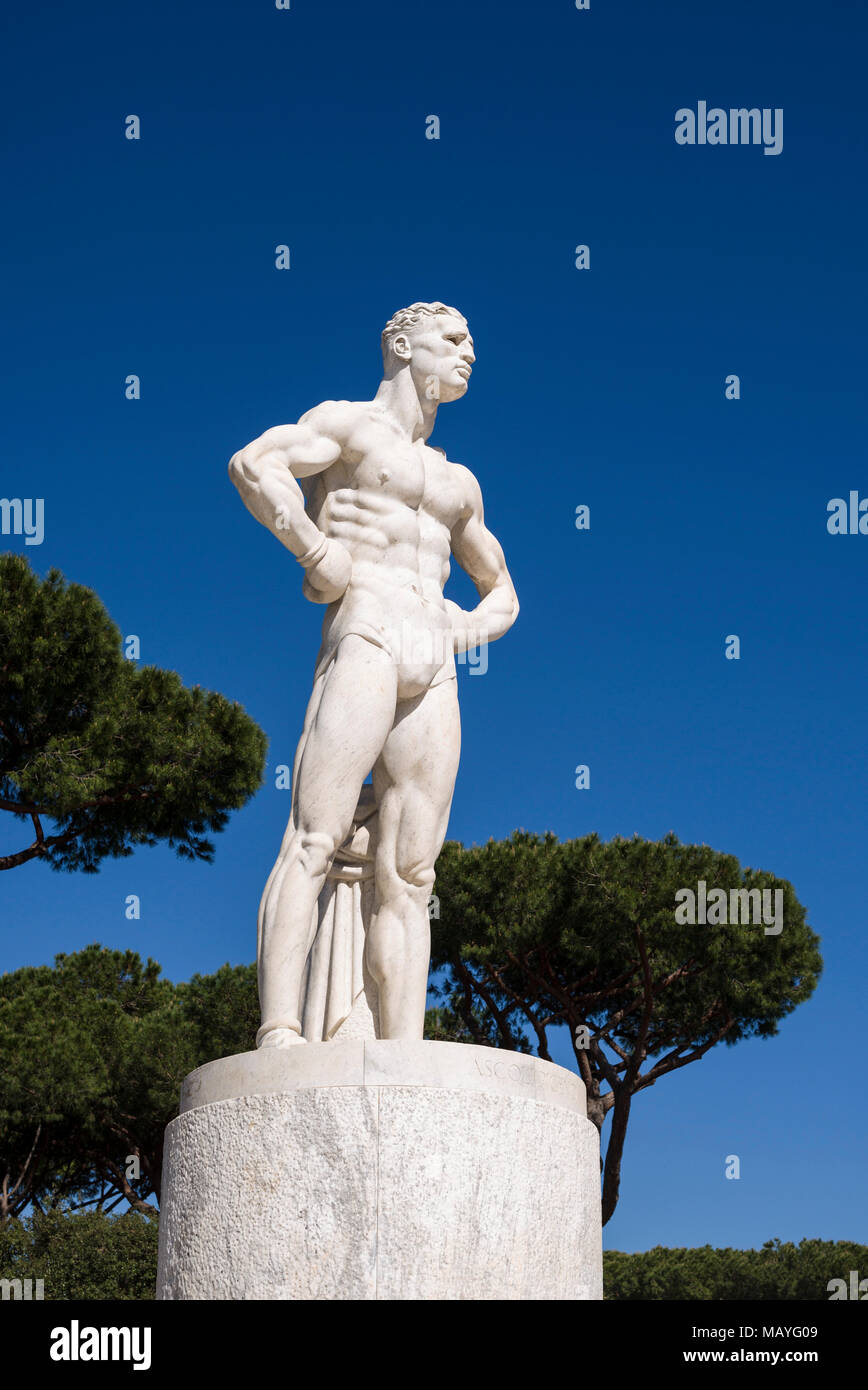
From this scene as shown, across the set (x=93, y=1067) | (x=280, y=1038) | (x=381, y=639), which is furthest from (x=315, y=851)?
(x=93, y=1067)

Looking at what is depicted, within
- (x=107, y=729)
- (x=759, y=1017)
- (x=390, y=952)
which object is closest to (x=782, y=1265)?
(x=759, y=1017)

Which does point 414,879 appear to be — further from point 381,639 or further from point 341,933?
point 381,639

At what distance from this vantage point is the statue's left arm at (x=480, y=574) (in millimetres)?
6660

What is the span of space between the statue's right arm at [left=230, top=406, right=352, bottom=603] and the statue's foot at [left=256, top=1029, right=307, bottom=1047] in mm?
1882

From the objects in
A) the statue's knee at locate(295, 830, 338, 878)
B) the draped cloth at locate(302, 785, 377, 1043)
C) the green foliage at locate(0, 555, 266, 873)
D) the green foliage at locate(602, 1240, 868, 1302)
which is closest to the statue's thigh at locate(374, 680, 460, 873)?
the draped cloth at locate(302, 785, 377, 1043)

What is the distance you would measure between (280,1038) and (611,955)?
14.7m

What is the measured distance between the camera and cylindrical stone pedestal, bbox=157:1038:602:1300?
16.0 ft

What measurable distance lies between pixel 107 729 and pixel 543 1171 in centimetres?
1058

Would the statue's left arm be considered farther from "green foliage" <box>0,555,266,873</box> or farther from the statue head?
"green foliage" <box>0,555,266,873</box>

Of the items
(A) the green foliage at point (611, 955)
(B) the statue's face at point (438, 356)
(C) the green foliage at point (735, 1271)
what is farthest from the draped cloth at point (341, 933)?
(C) the green foliage at point (735, 1271)

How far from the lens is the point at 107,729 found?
591 inches

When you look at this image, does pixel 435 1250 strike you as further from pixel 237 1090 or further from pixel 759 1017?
pixel 759 1017
